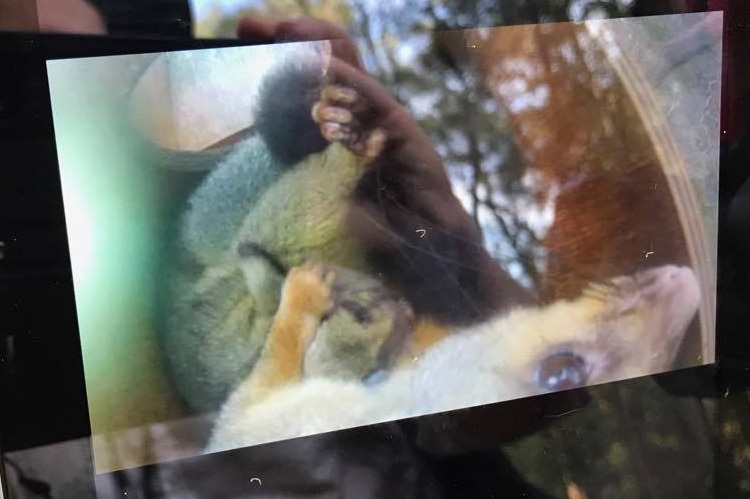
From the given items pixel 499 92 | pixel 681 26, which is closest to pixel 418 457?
pixel 499 92

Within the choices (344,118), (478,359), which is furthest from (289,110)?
(478,359)

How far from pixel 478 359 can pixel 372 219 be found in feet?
0.50

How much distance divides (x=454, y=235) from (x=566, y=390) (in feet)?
0.58

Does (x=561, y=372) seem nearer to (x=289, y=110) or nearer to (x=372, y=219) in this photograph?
(x=372, y=219)

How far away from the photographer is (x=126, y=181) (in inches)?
20.5

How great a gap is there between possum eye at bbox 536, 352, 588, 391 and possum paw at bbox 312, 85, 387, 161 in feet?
0.80

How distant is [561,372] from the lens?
60 centimetres

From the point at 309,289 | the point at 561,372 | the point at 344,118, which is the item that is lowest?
the point at 561,372

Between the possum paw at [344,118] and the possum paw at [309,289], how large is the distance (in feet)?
0.33

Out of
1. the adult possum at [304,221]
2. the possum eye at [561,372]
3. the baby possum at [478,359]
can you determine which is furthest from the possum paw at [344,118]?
the possum eye at [561,372]

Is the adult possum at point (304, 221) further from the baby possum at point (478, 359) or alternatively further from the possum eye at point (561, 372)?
the possum eye at point (561, 372)

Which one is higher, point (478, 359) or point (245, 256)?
point (245, 256)

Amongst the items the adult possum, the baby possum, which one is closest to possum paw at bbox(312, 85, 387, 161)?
the adult possum

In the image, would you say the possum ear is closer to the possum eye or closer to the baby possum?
the baby possum
